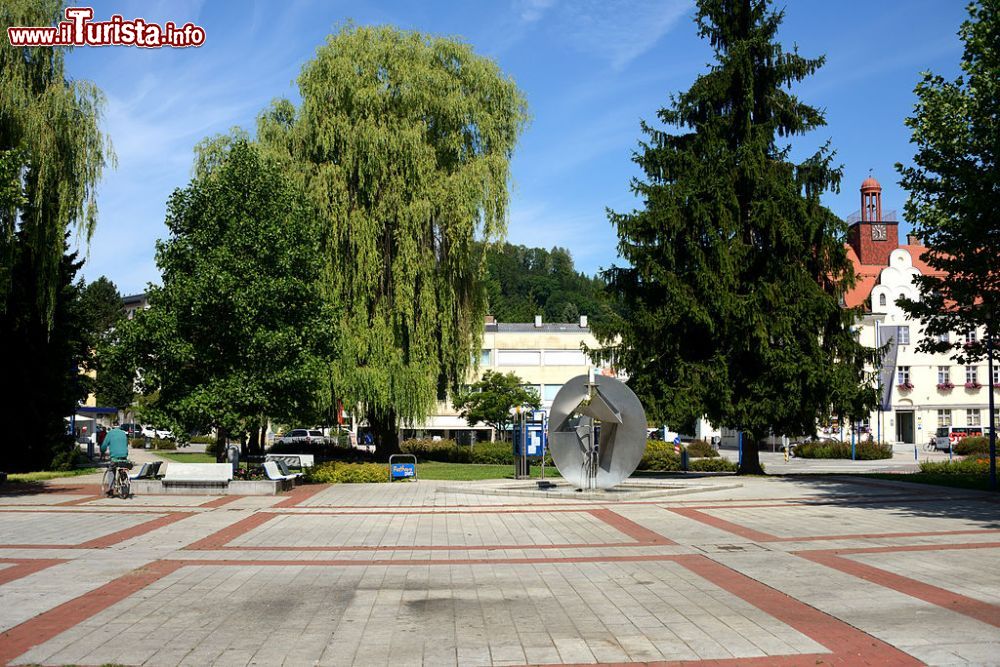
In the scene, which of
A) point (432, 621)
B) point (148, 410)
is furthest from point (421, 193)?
point (432, 621)

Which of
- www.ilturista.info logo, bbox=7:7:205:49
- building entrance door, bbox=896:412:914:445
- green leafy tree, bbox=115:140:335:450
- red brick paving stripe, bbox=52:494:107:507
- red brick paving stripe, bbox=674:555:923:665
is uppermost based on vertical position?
www.ilturista.info logo, bbox=7:7:205:49

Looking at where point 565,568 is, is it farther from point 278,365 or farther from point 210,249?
point 210,249

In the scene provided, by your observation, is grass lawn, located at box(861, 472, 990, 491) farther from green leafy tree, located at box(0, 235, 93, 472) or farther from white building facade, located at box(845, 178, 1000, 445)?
white building facade, located at box(845, 178, 1000, 445)

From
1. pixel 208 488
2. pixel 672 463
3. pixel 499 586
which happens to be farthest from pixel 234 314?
pixel 672 463

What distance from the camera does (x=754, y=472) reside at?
3098cm

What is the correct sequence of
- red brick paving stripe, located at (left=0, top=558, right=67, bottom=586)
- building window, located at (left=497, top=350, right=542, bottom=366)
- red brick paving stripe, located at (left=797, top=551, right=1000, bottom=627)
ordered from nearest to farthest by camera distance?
red brick paving stripe, located at (left=797, top=551, right=1000, bottom=627), red brick paving stripe, located at (left=0, top=558, right=67, bottom=586), building window, located at (left=497, top=350, right=542, bottom=366)

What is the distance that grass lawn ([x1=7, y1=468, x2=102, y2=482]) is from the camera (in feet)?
89.9

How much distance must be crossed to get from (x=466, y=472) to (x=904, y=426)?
48349 mm

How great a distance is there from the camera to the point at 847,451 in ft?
161

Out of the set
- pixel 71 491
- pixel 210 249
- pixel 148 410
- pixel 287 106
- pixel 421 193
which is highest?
pixel 287 106

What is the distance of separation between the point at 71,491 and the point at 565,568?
1666 cm

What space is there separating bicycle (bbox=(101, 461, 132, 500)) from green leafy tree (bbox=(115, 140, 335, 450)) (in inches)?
90.1

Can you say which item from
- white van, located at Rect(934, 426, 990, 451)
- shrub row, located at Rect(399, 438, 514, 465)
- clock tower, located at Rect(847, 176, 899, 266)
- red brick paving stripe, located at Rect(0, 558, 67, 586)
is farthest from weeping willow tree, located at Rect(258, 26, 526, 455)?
clock tower, located at Rect(847, 176, 899, 266)

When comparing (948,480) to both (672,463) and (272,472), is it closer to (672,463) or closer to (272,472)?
(672,463)
